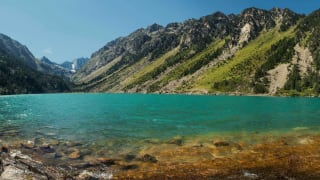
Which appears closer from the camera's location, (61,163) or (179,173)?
(179,173)

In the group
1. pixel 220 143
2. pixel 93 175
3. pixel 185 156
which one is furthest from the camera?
pixel 220 143

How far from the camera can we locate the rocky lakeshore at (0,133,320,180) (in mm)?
29453

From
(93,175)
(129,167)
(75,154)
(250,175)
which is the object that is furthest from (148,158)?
(250,175)

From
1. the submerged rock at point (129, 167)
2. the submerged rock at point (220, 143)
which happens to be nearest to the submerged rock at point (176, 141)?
the submerged rock at point (220, 143)

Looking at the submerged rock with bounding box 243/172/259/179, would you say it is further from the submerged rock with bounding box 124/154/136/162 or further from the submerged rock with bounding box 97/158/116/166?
the submerged rock with bounding box 97/158/116/166

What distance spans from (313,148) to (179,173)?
2014cm

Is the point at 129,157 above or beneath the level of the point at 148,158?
beneath

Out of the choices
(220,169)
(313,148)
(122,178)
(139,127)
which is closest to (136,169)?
(122,178)

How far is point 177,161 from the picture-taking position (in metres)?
36.2

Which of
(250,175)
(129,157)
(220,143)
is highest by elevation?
(220,143)

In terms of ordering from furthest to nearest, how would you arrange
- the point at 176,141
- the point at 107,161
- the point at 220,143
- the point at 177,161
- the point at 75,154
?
the point at 176,141 < the point at 220,143 < the point at 75,154 < the point at 177,161 < the point at 107,161

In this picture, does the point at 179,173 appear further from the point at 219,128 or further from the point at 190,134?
the point at 219,128

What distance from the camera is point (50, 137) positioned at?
54156 millimetres

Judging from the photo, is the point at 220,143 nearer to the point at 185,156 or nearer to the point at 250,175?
the point at 185,156
